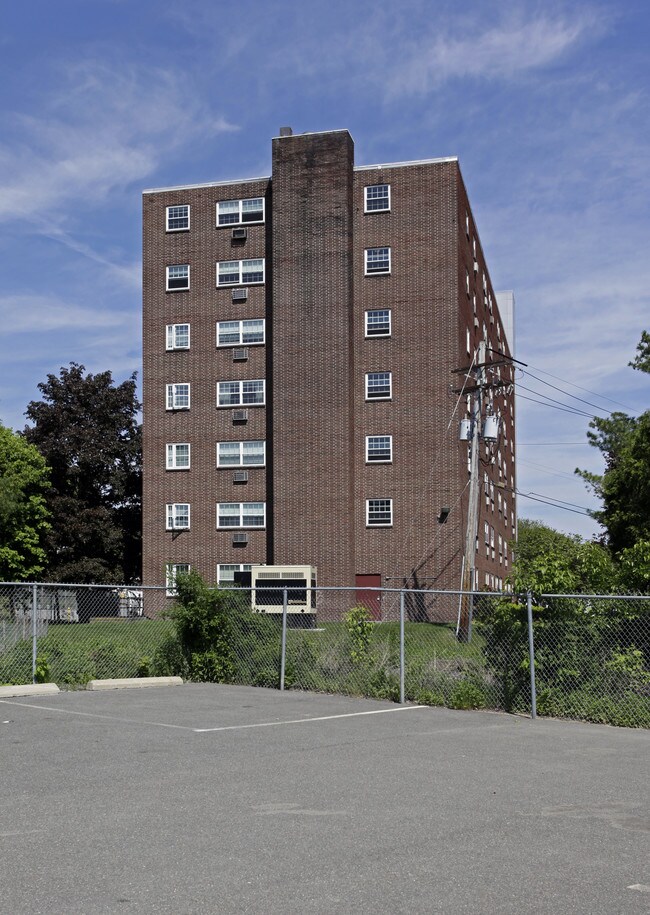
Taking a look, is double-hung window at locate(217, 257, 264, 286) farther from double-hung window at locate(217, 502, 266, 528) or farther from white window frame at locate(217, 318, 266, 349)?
double-hung window at locate(217, 502, 266, 528)

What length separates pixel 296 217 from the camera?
5166 cm

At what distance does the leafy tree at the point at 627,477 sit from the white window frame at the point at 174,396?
2073cm

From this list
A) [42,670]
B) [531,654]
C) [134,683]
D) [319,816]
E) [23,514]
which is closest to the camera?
[319,816]

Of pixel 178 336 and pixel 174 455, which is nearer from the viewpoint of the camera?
pixel 174 455

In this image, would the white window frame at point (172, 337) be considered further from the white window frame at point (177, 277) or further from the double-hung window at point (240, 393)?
the double-hung window at point (240, 393)

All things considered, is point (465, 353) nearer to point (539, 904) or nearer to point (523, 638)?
point (523, 638)

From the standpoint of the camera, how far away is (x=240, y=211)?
2124 inches

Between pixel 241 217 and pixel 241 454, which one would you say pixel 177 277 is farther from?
pixel 241 454

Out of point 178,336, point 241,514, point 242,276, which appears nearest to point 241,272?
point 242,276

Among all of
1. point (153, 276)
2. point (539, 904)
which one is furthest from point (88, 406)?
point (539, 904)

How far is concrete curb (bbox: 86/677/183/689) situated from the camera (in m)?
18.9

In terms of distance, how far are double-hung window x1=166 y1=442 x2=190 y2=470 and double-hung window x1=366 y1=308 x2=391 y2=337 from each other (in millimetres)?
11224

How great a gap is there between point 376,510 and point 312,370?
24.8ft

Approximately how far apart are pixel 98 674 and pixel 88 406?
48.8 metres
